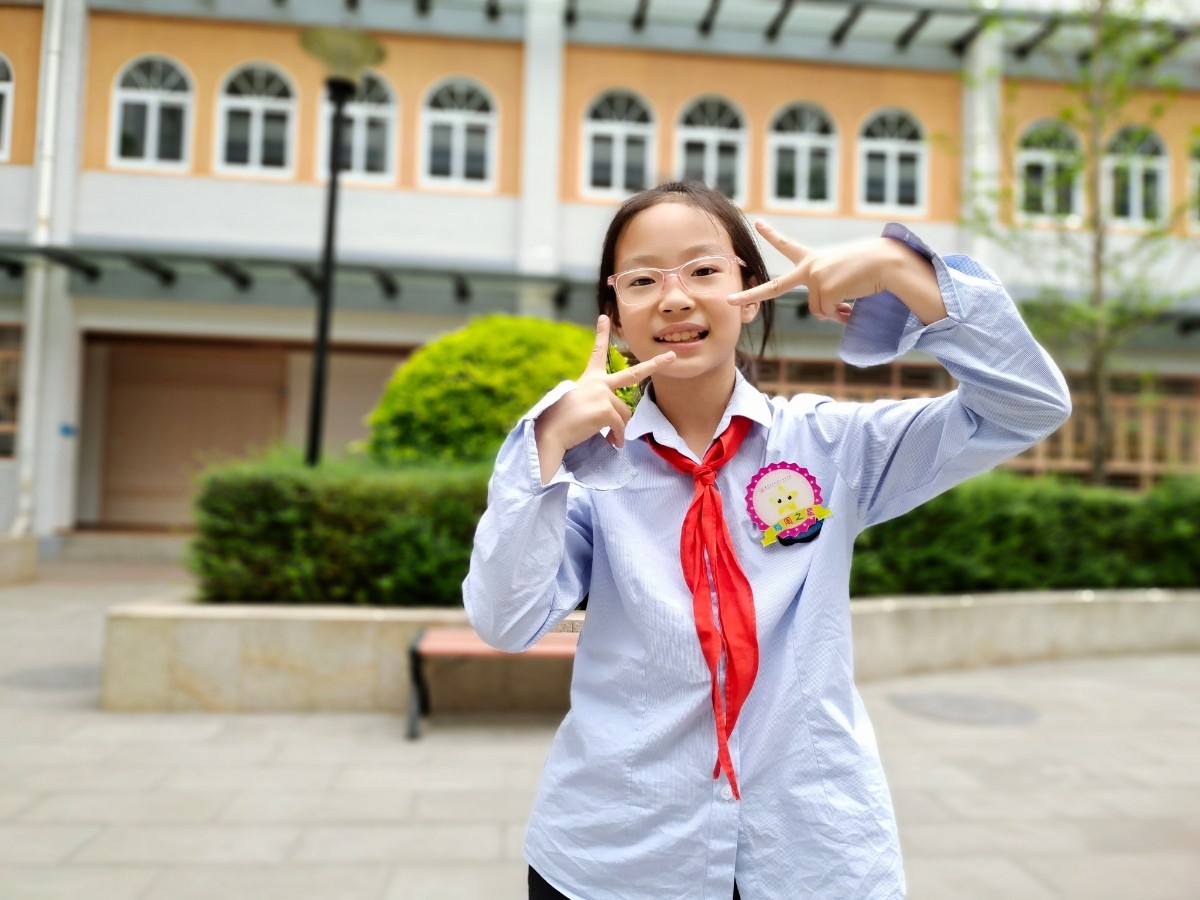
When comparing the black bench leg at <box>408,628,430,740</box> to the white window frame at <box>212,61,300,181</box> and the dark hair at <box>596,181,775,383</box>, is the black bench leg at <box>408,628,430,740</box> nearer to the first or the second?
the dark hair at <box>596,181,775,383</box>

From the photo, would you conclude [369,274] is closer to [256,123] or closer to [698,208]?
[256,123]

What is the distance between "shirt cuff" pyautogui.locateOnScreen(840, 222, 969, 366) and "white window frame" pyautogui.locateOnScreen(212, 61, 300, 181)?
31.3 feet

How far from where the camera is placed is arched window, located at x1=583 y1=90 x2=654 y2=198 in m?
14.3

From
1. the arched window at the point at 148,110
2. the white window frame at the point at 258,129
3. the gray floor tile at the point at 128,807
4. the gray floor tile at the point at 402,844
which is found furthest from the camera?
the white window frame at the point at 258,129

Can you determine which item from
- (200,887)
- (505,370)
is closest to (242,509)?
(505,370)

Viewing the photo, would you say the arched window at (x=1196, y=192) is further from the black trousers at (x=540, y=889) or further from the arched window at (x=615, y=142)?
the black trousers at (x=540, y=889)

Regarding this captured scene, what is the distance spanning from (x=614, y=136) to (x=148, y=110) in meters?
11.2

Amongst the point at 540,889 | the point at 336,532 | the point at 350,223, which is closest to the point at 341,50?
the point at 336,532

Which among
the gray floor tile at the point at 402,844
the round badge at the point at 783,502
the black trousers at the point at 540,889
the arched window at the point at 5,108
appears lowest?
the gray floor tile at the point at 402,844

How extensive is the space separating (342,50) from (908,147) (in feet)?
33.0

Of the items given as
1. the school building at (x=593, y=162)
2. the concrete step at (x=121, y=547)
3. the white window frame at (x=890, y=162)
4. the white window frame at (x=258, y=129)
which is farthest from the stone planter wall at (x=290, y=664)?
the white window frame at (x=890, y=162)

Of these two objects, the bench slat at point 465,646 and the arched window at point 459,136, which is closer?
the bench slat at point 465,646

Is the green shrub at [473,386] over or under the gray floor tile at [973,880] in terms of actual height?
over

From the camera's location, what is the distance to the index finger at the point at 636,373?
119cm
